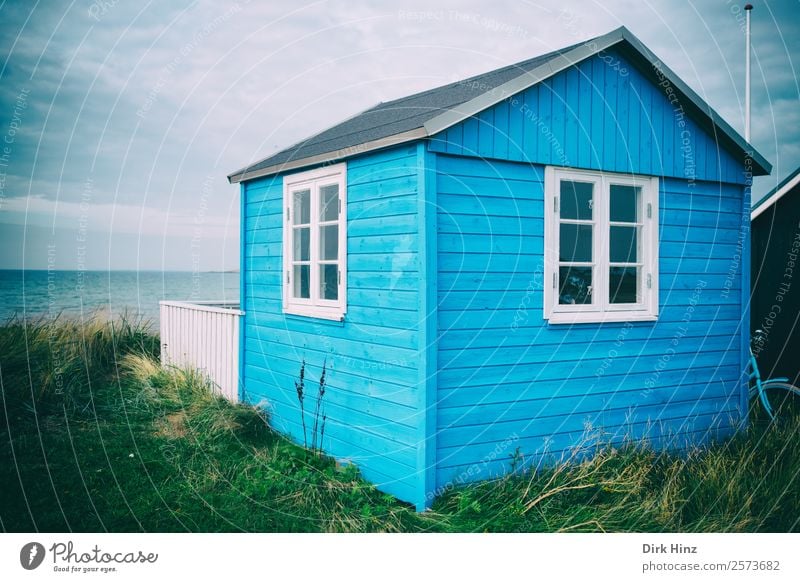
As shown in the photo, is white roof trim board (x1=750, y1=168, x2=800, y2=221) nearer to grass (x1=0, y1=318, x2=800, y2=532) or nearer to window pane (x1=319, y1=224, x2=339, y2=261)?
grass (x1=0, y1=318, x2=800, y2=532)

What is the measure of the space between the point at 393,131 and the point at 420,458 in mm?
2812

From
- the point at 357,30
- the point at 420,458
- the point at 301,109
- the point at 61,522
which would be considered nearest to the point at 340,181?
the point at 301,109

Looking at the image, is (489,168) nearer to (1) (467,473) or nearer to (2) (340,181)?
(2) (340,181)

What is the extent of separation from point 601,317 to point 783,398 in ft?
12.4

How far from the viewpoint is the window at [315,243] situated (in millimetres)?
6668

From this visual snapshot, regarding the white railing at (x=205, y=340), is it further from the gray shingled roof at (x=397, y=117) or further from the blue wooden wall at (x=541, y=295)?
the blue wooden wall at (x=541, y=295)

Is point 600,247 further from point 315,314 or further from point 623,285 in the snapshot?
point 315,314

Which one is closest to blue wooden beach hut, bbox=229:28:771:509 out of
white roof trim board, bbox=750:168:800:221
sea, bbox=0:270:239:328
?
white roof trim board, bbox=750:168:800:221

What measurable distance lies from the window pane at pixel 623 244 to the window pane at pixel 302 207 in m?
3.36

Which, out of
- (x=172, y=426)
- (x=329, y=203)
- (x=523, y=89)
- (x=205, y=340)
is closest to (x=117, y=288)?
(x=205, y=340)

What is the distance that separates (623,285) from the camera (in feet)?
22.5

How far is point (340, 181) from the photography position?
6.64m

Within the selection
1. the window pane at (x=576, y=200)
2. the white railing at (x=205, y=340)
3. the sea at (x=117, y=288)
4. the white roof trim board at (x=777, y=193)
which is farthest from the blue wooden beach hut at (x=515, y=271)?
the sea at (x=117, y=288)

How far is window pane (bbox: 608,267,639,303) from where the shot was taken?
673cm
